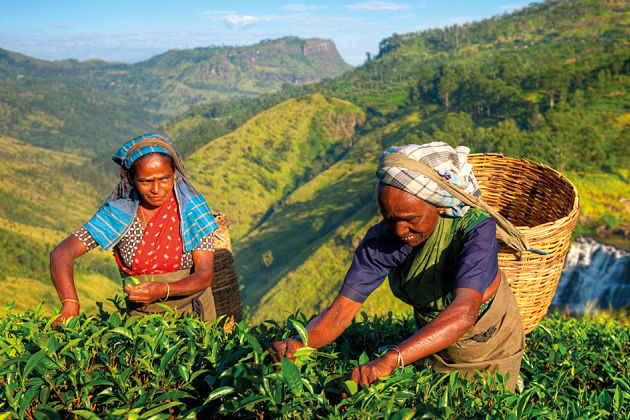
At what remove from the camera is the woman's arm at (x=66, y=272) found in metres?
2.58

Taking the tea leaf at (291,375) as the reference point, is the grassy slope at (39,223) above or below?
below

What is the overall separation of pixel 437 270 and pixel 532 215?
2137 millimetres

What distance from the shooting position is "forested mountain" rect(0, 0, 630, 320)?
42219 mm

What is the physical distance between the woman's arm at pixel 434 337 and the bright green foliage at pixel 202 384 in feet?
0.17

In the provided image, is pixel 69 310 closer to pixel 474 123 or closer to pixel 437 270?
pixel 437 270

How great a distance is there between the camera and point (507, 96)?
6175cm

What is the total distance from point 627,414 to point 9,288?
46.6 m

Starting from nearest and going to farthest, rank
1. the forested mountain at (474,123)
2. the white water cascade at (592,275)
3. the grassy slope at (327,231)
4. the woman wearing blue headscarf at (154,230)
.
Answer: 1. the woman wearing blue headscarf at (154,230)
2. the white water cascade at (592,275)
3. the grassy slope at (327,231)
4. the forested mountain at (474,123)

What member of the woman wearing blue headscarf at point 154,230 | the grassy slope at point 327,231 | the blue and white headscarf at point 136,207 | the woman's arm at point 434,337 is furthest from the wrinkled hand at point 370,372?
the grassy slope at point 327,231

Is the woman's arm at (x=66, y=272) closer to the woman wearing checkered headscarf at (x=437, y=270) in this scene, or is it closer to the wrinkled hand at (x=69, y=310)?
the wrinkled hand at (x=69, y=310)

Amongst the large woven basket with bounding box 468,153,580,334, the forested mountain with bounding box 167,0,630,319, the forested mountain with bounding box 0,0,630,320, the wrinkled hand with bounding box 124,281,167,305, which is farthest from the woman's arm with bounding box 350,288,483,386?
the forested mountain with bounding box 167,0,630,319

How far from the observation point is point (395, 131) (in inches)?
3378

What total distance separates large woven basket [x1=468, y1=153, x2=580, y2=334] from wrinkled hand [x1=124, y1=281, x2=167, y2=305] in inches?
77.4

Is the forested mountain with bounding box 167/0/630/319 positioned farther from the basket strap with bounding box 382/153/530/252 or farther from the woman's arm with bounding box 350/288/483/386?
the woman's arm with bounding box 350/288/483/386
